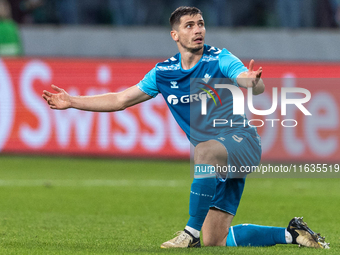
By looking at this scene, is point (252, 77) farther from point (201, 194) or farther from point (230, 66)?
point (201, 194)

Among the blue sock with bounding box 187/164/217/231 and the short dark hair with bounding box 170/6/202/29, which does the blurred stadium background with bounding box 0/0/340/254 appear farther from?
the short dark hair with bounding box 170/6/202/29

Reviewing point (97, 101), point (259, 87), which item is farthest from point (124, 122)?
point (259, 87)

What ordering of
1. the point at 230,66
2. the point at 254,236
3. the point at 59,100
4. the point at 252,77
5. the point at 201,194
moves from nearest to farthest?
the point at 252,77 → the point at 201,194 → the point at 230,66 → the point at 254,236 → the point at 59,100

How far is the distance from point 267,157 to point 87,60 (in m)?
4.36

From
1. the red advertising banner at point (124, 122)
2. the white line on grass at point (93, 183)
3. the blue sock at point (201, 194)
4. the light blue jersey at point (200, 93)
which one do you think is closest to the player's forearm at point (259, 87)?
the light blue jersey at point (200, 93)

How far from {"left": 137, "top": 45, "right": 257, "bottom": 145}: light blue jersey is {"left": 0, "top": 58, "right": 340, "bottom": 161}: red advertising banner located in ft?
26.7

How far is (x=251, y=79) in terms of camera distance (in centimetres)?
508

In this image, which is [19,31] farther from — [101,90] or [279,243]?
[279,243]

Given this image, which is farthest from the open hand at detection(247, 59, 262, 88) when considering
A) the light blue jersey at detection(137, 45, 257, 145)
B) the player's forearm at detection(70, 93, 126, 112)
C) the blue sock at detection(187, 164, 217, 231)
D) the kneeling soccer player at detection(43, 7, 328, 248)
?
the player's forearm at detection(70, 93, 126, 112)

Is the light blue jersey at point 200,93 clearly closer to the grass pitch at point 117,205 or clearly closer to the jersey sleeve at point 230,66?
the jersey sleeve at point 230,66

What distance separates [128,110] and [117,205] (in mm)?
5278

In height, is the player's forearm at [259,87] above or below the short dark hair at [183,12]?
below

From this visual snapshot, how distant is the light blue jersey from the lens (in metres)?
5.77

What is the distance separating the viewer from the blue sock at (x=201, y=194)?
17.6 feet
